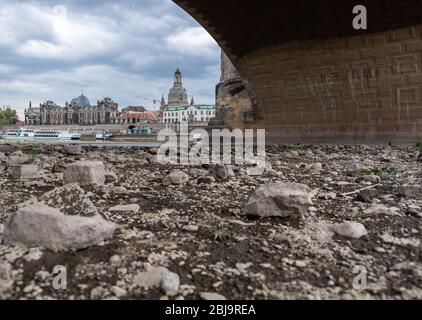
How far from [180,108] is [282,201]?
10340 centimetres

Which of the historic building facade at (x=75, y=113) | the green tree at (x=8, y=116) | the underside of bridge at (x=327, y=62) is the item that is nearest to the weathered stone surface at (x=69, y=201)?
the underside of bridge at (x=327, y=62)

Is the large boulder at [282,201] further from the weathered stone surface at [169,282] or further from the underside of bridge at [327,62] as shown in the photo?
the underside of bridge at [327,62]

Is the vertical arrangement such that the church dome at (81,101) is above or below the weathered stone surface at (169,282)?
above

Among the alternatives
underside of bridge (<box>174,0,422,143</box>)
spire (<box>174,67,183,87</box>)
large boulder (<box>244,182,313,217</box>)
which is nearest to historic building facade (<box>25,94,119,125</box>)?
spire (<box>174,67,183,87</box>)

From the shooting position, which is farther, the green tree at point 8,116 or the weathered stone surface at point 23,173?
the green tree at point 8,116

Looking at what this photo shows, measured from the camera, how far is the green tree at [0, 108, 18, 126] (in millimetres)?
93606

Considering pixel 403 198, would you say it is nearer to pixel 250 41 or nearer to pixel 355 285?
pixel 355 285

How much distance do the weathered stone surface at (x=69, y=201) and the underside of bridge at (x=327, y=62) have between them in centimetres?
970

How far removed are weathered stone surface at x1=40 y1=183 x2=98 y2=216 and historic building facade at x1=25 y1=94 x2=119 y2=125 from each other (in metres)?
96.7

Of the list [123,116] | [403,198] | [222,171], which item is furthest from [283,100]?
[123,116]

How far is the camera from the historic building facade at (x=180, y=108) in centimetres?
10219

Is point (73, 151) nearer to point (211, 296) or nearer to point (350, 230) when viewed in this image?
point (350, 230)

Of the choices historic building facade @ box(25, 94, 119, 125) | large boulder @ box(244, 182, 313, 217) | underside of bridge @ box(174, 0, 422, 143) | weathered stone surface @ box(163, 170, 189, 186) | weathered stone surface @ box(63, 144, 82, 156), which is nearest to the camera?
large boulder @ box(244, 182, 313, 217)

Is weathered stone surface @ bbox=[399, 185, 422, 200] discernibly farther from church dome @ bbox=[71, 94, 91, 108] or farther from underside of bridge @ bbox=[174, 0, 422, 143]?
church dome @ bbox=[71, 94, 91, 108]
